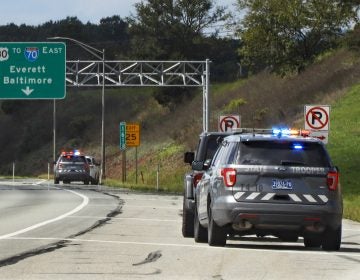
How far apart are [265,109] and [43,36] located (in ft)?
350

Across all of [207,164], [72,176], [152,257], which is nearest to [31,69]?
[72,176]

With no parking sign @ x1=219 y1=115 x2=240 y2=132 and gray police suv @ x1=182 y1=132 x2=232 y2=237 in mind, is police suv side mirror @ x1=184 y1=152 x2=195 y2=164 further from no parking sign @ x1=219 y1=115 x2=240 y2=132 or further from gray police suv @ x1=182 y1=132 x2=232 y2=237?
no parking sign @ x1=219 y1=115 x2=240 y2=132

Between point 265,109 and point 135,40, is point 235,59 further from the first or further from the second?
point 265,109

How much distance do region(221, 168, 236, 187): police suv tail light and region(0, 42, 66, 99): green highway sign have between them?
37.1 meters

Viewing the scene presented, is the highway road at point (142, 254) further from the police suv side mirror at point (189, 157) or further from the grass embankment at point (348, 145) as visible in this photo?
the grass embankment at point (348, 145)

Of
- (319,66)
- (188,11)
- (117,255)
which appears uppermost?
(188,11)

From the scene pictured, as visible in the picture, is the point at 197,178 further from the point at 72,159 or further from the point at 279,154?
the point at 72,159

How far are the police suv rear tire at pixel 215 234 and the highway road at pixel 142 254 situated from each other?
0.46 ft

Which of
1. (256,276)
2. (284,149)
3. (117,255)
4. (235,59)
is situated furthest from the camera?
(235,59)

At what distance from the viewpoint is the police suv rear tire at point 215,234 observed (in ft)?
54.1

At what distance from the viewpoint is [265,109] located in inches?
2653

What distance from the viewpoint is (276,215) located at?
52.6ft

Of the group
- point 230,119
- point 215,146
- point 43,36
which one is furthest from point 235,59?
point 215,146

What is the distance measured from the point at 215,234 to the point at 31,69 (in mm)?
37213
